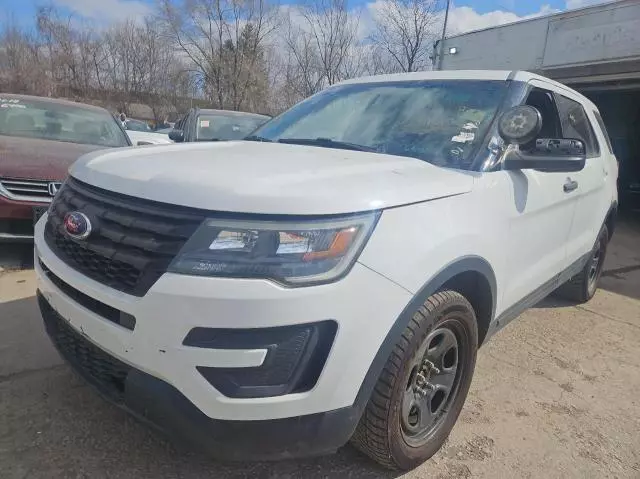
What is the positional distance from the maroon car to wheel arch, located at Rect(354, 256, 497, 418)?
3370mm

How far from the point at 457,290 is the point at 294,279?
100 centimetres

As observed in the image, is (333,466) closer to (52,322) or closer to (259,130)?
(52,322)

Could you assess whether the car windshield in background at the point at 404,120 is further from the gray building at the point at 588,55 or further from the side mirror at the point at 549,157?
the gray building at the point at 588,55

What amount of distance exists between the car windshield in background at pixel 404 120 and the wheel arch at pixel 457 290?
1.67 ft

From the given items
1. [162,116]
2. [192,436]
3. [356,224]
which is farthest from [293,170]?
[162,116]

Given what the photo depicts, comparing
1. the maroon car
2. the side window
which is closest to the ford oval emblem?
the maroon car

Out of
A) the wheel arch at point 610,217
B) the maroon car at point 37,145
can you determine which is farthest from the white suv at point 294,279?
the wheel arch at point 610,217

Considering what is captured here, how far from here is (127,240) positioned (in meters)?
1.64

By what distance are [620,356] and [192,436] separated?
328 cm

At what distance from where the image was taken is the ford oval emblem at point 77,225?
179cm

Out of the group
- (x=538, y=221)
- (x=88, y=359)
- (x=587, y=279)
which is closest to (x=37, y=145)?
(x=88, y=359)

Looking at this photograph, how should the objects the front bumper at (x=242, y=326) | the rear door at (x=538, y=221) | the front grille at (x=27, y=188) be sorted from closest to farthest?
the front bumper at (x=242, y=326) → the rear door at (x=538, y=221) → the front grille at (x=27, y=188)

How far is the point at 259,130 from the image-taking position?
323 centimetres

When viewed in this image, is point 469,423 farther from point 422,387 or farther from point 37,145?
point 37,145
